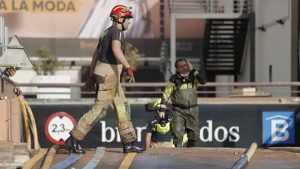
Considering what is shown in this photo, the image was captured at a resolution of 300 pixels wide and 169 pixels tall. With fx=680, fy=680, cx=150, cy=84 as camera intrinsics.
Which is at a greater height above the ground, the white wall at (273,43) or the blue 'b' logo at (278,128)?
the white wall at (273,43)

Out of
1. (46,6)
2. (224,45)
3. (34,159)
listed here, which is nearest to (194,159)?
(34,159)

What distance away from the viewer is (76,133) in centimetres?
768

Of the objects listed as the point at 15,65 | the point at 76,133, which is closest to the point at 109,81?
the point at 76,133

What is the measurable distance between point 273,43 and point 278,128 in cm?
839

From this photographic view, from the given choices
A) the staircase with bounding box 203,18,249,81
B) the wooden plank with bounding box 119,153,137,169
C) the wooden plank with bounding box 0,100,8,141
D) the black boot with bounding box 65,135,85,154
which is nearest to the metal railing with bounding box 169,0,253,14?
the staircase with bounding box 203,18,249,81

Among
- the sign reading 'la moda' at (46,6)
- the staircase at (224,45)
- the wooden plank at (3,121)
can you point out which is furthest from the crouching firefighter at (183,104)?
the sign reading 'la moda' at (46,6)

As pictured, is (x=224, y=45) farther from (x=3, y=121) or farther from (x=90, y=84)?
(x=3, y=121)

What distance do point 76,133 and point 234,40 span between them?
1763 centimetres

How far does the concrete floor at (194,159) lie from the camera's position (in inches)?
260

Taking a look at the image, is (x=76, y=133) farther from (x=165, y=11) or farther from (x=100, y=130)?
(x=165, y=11)

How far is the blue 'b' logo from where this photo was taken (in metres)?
13.5

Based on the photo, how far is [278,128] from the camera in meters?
13.5

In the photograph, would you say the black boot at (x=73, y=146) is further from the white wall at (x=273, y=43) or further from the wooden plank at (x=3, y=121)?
the white wall at (x=273, y=43)

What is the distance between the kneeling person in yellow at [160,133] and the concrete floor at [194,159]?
156cm
